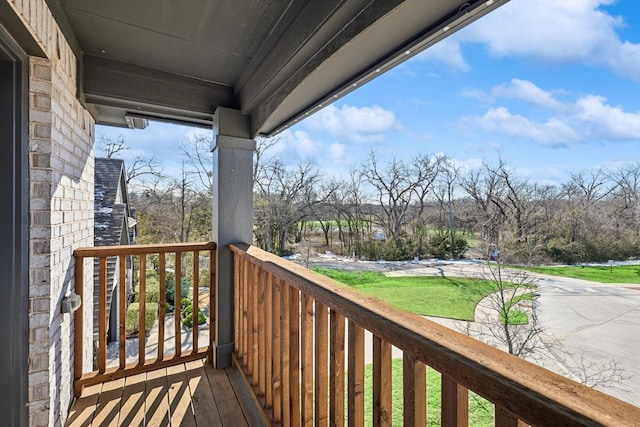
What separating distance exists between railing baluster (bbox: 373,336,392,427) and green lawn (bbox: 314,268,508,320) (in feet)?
4.42

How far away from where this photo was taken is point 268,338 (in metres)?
1.89

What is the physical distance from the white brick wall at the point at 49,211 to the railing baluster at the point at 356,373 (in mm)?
1643

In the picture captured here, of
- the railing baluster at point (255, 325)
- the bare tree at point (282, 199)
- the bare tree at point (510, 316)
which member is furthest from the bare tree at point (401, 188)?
the railing baluster at point (255, 325)

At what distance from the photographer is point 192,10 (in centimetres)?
172

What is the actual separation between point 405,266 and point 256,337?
6.05ft

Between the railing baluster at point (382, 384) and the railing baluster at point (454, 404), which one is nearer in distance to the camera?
the railing baluster at point (454, 404)

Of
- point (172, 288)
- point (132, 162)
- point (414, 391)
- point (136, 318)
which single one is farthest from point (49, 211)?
point (132, 162)

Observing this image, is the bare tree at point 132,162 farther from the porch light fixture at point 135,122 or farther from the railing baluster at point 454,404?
the railing baluster at point 454,404

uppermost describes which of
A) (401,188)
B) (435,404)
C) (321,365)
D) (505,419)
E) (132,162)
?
(132,162)

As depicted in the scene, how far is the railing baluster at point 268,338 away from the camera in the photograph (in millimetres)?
1834

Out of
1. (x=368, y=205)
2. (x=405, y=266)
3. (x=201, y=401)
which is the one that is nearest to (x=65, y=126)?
(x=201, y=401)

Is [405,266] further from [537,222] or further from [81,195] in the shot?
[81,195]

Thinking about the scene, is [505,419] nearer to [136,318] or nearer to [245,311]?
[245,311]

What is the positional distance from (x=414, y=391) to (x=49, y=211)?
1966 millimetres
